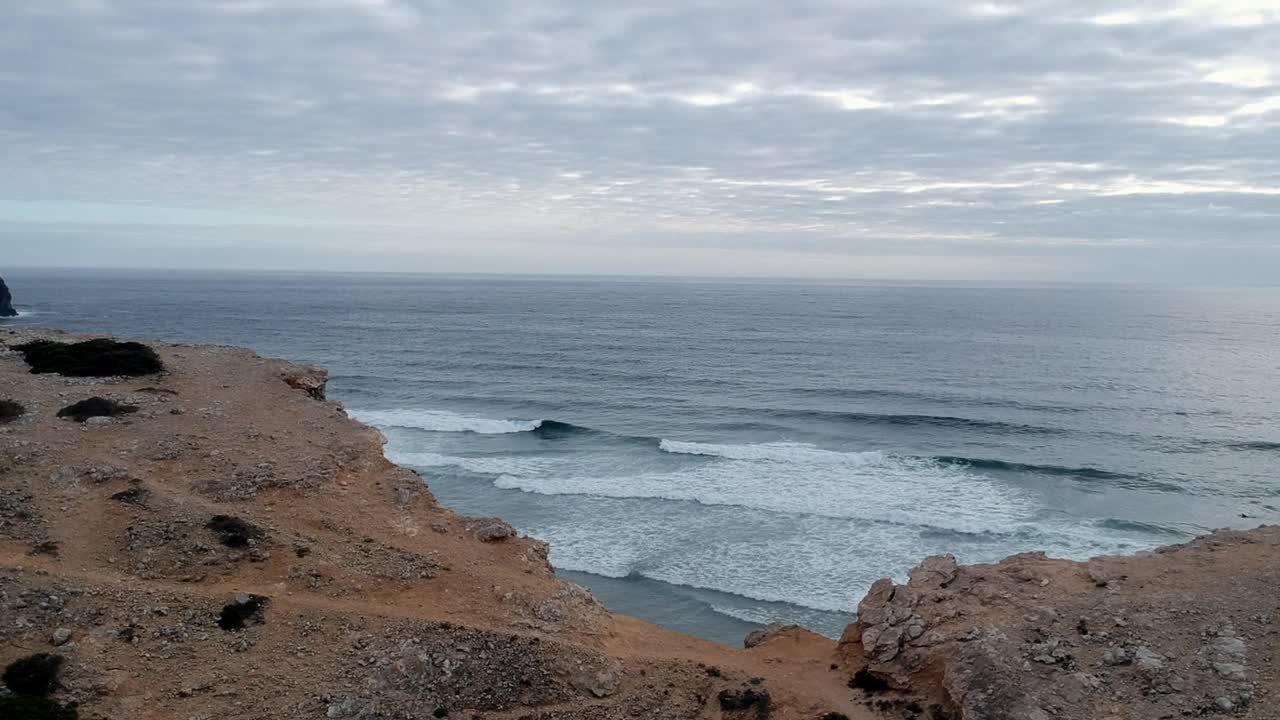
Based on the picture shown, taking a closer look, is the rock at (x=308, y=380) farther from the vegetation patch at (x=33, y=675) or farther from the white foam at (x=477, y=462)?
the vegetation patch at (x=33, y=675)

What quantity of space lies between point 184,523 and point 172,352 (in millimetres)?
17530

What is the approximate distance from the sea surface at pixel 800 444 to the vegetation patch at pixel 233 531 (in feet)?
34.8

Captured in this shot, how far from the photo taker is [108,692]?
41.8 feet

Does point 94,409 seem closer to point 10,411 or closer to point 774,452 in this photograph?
point 10,411

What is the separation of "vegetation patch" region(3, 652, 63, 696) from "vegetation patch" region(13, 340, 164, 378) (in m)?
16.7

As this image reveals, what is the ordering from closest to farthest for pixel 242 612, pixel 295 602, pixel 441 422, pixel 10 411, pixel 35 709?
pixel 35 709 → pixel 242 612 → pixel 295 602 → pixel 10 411 → pixel 441 422

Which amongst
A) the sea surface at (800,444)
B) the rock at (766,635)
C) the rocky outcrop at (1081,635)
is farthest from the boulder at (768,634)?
the sea surface at (800,444)

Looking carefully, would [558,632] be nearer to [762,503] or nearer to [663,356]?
[762,503]

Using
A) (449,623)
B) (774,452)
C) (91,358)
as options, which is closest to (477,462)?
(774,452)

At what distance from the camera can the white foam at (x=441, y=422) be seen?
4641 cm

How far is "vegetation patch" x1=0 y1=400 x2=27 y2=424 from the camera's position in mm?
21578

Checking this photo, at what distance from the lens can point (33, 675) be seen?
1246 centimetres

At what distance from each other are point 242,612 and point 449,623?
3629mm

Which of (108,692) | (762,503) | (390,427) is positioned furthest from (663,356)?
(108,692)
